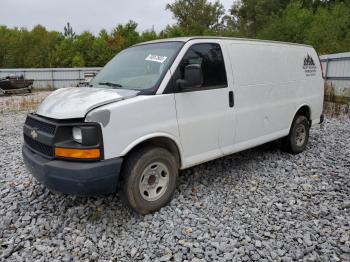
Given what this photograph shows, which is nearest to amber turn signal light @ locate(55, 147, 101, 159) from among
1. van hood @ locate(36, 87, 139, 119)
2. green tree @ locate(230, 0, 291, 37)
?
van hood @ locate(36, 87, 139, 119)

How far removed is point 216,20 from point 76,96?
46293mm

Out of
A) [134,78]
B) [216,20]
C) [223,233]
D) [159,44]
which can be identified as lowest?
[223,233]

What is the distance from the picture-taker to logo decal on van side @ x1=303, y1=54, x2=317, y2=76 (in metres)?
5.89

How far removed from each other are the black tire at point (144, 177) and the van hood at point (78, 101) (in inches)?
26.2

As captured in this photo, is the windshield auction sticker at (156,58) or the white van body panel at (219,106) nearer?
the white van body panel at (219,106)

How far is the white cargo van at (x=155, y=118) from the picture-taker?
125 inches

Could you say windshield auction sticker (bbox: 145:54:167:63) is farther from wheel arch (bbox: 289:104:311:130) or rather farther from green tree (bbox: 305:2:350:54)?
green tree (bbox: 305:2:350:54)

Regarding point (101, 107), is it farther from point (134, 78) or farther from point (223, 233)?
point (223, 233)

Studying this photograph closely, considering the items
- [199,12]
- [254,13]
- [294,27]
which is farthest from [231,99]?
[199,12]

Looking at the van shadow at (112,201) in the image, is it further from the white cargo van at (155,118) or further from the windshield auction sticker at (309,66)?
the windshield auction sticker at (309,66)

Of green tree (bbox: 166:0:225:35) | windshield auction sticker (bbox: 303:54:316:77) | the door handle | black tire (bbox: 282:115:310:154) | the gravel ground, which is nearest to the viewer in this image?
the gravel ground

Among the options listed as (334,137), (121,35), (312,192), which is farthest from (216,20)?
(312,192)

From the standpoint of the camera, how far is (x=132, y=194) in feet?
11.4

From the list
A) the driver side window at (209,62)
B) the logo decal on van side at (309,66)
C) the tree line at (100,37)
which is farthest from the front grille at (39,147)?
the tree line at (100,37)
